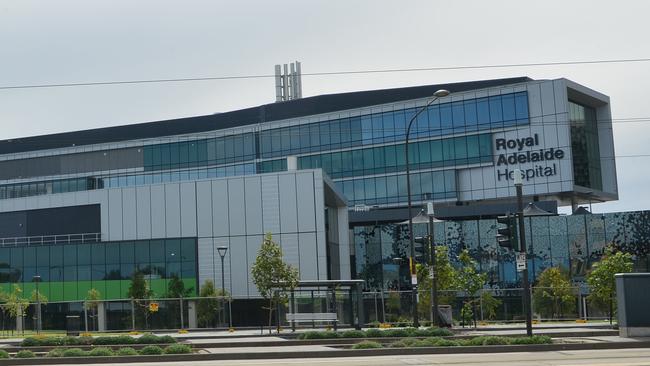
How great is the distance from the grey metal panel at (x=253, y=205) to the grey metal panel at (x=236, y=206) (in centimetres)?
32

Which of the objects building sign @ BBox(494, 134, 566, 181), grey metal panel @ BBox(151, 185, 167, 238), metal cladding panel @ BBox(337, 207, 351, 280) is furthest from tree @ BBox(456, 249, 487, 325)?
building sign @ BBox(494, 134, 566, 181)

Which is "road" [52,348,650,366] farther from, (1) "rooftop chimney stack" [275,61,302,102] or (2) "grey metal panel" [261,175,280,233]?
(1) "rooftop chimney stack" [275,61,302,102]

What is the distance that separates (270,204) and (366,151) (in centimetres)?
3205

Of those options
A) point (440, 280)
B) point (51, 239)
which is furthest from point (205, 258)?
point (440, 280)

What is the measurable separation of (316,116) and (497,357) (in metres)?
68.2

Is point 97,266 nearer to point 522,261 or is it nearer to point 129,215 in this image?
point 129,215

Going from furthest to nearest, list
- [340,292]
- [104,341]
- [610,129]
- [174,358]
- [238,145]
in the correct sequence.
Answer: [238,145]
[610,129]
[340,292]
[104,341]
[174,358]

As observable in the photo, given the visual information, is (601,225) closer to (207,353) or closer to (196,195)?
(196,195)

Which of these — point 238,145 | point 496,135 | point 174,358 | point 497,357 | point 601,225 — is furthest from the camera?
point 238,145

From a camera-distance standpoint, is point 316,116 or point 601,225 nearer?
point 601,225

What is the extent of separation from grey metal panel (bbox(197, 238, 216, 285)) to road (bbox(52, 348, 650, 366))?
114 feet

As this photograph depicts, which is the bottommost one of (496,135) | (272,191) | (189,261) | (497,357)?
(497,357)

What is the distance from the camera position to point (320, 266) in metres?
57.2

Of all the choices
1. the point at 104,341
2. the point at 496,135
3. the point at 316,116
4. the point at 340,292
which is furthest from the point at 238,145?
the point at 104,341
